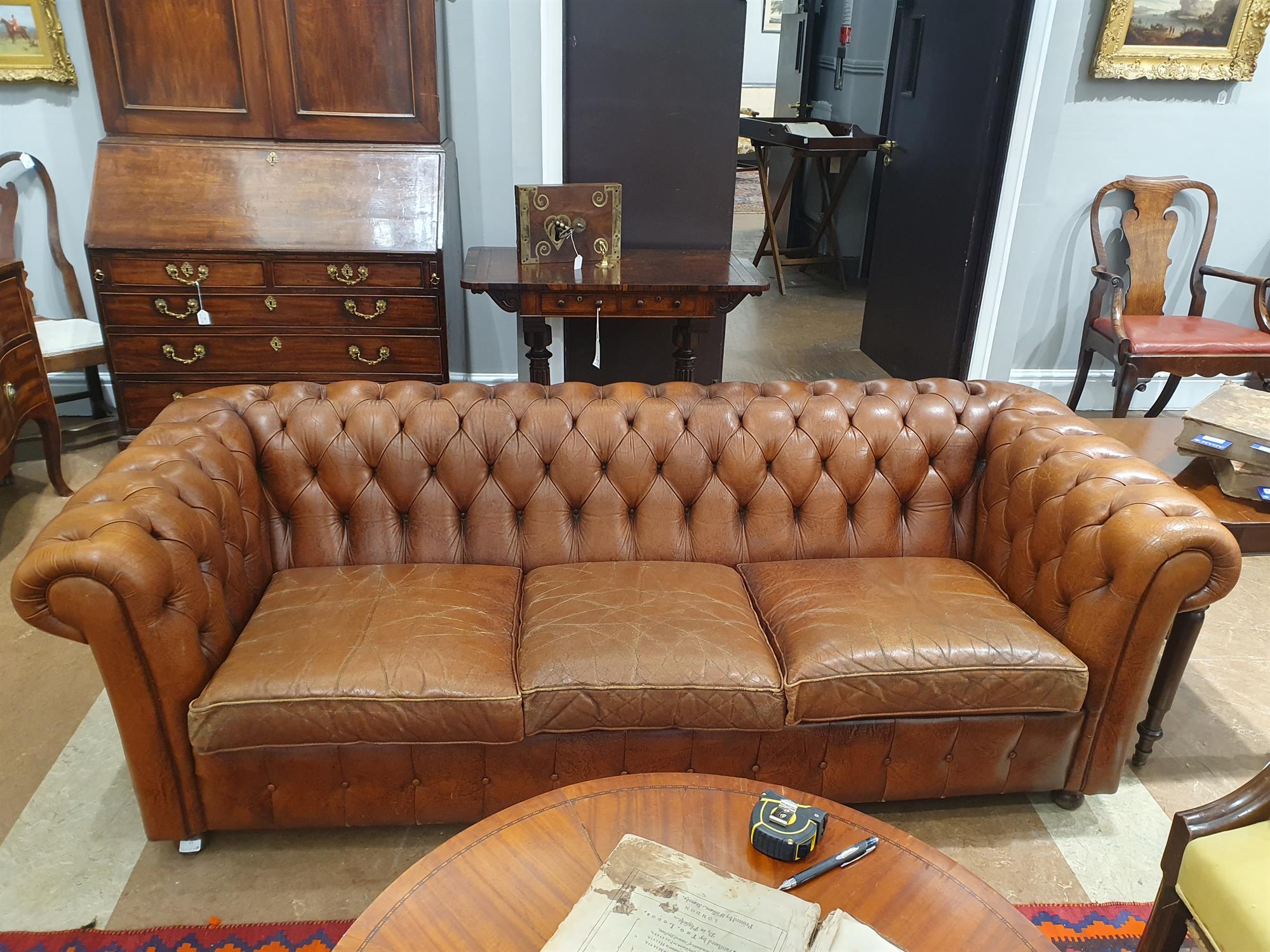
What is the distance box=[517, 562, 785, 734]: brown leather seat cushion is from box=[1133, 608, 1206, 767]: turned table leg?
34.9 inches

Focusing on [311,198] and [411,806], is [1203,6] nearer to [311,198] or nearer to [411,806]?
[311,198]

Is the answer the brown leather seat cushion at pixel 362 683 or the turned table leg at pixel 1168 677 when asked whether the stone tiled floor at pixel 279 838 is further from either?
the brown leather seat cushion at pixel 362 683

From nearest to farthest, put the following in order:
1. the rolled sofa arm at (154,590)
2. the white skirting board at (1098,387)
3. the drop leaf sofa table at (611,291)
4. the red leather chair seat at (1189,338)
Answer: the rolled sofa arm at (154,590) < the drop leaf sofa table at (611,291) < the red leather chair seat at (1189,338) < the white skirting board at (1098,387)

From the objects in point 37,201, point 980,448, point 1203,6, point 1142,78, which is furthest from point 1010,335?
point 37,201

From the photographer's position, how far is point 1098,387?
4.30 metres

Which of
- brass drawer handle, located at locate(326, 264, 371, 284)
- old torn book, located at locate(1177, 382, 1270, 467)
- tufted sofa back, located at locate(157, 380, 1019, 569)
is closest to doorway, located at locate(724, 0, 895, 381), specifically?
brass drawer handle, located at locate(326, 264, 371, 284)

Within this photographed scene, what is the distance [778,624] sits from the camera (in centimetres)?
192

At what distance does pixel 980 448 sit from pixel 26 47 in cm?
352

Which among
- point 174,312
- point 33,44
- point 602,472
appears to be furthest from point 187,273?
point 602,472

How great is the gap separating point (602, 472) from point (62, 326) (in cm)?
244

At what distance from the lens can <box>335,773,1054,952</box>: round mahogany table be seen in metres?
1.18

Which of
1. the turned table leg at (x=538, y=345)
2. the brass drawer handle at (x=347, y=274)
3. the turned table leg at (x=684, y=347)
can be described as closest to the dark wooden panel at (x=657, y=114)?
the turned table leg at (x=684, y=347)

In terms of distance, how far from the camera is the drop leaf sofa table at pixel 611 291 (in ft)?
9.67

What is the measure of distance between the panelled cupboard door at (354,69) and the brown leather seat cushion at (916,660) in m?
2.29
